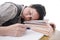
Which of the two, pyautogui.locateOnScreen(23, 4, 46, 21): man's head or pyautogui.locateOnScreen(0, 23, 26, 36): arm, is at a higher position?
pyautogui.locateOnScreen(23, 4, 46, 21): man's head

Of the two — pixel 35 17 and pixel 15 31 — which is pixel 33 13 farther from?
pixel 15 31

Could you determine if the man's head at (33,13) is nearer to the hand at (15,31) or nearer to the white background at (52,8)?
the hand at (15,31)

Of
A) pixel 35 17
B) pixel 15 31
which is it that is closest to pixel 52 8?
pixel 35 17

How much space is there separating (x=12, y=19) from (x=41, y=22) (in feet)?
0.94

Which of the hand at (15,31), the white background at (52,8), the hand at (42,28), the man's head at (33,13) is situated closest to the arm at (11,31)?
the hand at (15,31)

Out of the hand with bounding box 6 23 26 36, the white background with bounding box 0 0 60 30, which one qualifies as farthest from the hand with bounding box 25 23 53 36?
the white background with bounding box 0 0 60 30

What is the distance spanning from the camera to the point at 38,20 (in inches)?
50.6

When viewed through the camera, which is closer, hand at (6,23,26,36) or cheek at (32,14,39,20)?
hand at (6,23,26,36)

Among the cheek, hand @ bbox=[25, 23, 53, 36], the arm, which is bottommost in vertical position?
hand @ bbox=[25, 23, 53, 36]

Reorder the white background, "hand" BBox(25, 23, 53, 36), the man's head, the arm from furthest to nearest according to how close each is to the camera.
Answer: the white background, the man's head, "hand" BBox(25, 23, 53, 36), the arm

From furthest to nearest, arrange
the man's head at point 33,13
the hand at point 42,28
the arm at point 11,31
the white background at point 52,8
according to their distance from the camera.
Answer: the white background at point 52,8, the man's head at point 33,13, the hand at point 42,28, the arm at point 11,31

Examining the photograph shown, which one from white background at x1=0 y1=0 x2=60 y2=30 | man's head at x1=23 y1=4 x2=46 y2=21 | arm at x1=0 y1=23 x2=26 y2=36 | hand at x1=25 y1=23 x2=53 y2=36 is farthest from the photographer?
white background at x1=0 y1=0 x2=60 y2=30

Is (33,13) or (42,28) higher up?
→ (33,13)

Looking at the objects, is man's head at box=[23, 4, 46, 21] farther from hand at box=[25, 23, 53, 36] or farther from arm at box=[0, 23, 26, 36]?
arm at box=[0, 23, 26, 36]
